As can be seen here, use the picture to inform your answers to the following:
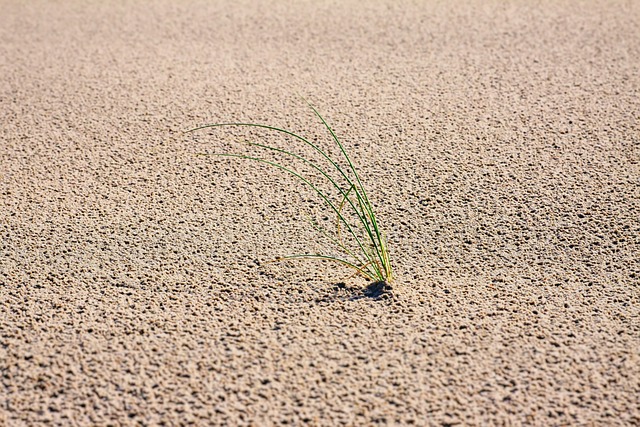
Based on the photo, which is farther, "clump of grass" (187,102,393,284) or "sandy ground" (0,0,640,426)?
"clump of grass" (187,102,393,284)

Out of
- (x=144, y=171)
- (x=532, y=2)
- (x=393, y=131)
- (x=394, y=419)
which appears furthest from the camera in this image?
(x=532, y=2)

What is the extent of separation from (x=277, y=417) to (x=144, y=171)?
1794 mm

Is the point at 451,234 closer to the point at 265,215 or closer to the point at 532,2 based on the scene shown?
the point at 265,215

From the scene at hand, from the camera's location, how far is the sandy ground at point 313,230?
7.62 feet

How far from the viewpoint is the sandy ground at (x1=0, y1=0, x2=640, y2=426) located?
2.32 m

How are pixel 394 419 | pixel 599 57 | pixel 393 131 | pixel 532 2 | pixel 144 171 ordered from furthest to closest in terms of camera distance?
1. pixel 532 2
2. pixel 599 57
3. pixel 393 131
4. pixel 144 171
5. pixel 394 419

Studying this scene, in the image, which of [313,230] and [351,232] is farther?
[313,230]

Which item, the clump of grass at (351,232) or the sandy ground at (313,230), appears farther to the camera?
the clump of grass at (351,232)

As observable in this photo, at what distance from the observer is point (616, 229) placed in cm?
310

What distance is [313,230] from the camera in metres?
3.18

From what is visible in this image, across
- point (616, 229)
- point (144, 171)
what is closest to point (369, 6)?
point (144, 171)

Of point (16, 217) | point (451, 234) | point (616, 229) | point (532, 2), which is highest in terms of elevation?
point (532, 2)

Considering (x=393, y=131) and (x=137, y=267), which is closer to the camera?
(x=137, y=267)

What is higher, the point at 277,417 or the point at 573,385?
the point at 573,385
